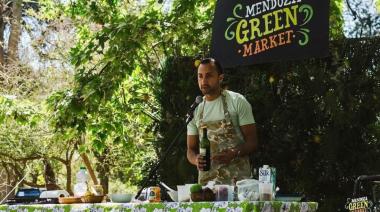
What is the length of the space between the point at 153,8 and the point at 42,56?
17.0 feet

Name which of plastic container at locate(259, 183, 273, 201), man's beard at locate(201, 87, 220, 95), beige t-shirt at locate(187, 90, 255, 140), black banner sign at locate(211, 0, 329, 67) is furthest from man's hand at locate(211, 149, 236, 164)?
black banner sign at locate(211, 0, 329, 67)

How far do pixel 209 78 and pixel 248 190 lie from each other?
1246 millimetres

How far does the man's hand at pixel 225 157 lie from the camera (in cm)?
419

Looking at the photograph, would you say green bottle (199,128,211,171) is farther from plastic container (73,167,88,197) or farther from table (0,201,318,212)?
plastic container (73,167,88,197)

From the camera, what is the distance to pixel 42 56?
41.4 ft

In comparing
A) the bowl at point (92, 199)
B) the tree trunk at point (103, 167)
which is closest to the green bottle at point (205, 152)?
the bowl at point (92, 199)

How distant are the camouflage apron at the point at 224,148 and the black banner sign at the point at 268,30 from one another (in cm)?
114

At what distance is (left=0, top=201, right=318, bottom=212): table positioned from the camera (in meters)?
2.97

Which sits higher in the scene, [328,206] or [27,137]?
[27,137]

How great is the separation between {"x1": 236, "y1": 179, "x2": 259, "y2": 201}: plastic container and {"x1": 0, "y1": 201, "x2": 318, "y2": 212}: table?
4.9 inches

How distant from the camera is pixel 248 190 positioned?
320cm

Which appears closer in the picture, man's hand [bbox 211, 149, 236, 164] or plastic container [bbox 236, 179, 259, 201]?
plastic container [bbox 236, 179, 259, 201]

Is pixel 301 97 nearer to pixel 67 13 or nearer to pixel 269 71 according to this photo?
pixel 269 71

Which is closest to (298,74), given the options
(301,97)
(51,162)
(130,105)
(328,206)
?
(301,97)
